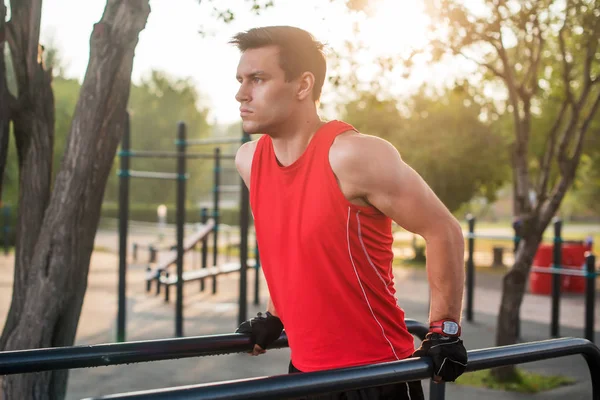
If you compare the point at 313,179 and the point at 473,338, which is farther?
the point at 473,338

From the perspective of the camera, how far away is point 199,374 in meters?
6.16

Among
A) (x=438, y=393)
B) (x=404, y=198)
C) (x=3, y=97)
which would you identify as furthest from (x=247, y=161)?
(x=3, y=97)

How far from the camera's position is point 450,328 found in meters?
2.07

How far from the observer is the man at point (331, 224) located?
→ 204 cm

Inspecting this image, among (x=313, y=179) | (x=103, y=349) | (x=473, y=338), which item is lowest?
(x=473, y=338)

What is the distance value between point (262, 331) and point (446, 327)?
660 millimetres

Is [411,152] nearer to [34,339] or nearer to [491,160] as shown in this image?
[491,160]

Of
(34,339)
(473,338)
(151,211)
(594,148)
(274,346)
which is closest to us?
(274,346)

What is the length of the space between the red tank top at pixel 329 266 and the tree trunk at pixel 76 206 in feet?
4.97

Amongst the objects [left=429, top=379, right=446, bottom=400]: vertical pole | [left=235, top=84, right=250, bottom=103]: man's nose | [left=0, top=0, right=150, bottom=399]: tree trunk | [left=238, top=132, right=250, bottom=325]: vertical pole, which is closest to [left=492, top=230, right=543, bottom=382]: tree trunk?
[left=238, top=132, right=250, bottom=325]: vertical pole

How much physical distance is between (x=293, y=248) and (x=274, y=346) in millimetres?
520

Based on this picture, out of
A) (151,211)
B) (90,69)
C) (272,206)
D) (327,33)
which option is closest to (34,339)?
(90,69)

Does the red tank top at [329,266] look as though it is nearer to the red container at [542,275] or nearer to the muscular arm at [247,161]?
the muscular arm at [247,161]

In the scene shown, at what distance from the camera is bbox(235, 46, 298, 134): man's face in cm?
222
